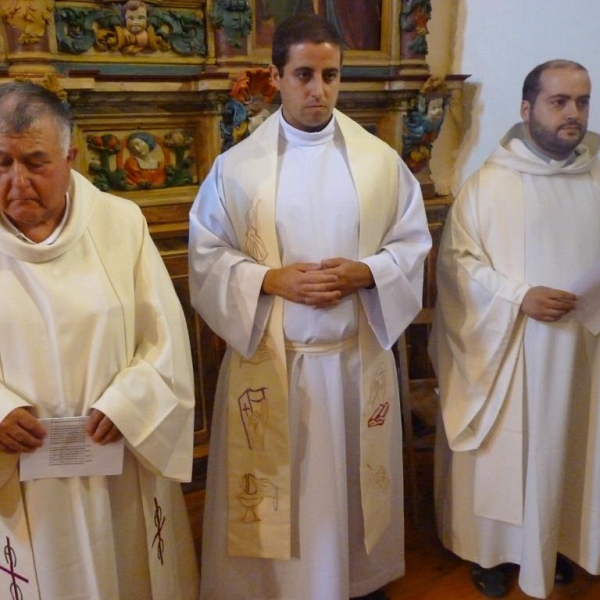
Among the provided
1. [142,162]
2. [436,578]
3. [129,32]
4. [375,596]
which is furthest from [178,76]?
[436,578]

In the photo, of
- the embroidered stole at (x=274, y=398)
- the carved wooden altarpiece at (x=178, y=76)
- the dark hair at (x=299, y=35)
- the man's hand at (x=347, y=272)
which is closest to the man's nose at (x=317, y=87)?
the dark hair at (x=299, y=35)

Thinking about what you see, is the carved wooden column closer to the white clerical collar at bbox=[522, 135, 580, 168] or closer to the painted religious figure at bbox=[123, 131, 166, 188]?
the painted religious figure at bbox=[123, 131, 166, 188]

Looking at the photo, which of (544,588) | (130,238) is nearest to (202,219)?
(130,238)

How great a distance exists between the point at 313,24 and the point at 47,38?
1.29m

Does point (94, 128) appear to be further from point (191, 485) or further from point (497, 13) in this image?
point (497, 13)

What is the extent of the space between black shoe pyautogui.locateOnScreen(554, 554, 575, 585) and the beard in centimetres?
170

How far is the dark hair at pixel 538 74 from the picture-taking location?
252 centimetres

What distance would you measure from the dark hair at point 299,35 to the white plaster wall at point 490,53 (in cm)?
191

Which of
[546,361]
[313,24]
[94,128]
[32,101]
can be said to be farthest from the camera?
[94,128]

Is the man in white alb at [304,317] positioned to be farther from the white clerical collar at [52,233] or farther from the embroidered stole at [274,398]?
the white clerical collar at [52,233]

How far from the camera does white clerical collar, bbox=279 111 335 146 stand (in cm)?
235

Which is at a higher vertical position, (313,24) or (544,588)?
(313,24)

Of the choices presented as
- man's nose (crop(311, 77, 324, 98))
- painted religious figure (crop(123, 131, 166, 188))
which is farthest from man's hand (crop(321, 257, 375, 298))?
Answer: painted religious figure (crop(123, 131, 166, 188))

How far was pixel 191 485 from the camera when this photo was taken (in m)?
3.66
